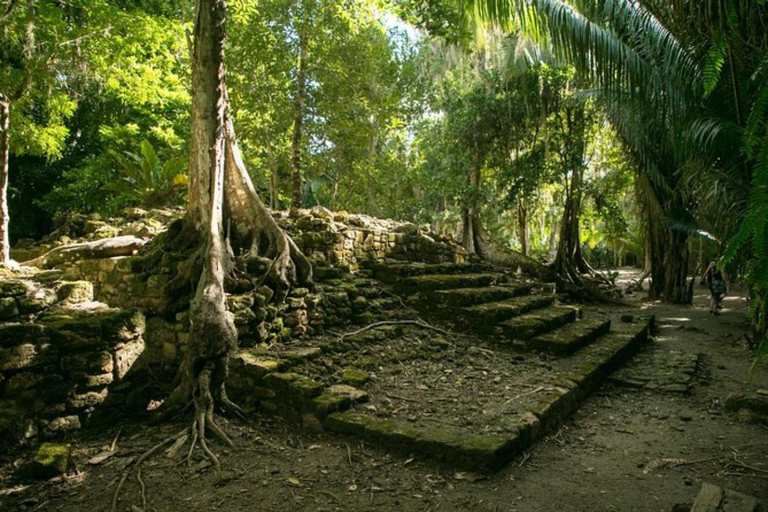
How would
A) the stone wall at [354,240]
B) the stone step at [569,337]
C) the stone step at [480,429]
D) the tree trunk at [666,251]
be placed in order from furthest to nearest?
1. the tree trunk at [666,251]
2. the stone wall at [354,240]
3. the stone step at [569,337]
4. the stone step at [480,429]

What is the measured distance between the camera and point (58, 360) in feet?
12.6

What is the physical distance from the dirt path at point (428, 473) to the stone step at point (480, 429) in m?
0.10

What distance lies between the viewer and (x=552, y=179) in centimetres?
1286

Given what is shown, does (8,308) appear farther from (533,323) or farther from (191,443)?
(533,323)

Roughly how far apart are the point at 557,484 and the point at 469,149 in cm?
1133

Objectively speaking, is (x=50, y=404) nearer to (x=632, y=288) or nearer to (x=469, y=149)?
(x=469, y=149)

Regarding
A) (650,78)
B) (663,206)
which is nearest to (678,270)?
(663,206)

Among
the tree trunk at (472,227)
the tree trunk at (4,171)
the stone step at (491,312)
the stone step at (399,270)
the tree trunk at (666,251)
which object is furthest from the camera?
the tree trunk at (472,227)

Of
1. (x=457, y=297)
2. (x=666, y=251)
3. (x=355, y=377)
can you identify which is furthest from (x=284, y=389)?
(x=666, y=251)

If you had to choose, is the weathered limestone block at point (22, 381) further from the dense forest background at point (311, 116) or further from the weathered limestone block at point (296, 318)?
the dense forest background at point (311, 116)

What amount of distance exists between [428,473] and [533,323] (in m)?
3.62

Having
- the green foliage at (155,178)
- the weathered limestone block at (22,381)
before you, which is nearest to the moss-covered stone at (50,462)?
the weathered limestone block at (22,381)

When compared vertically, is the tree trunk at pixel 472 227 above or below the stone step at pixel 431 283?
above

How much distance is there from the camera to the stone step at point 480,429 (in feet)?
→ 11.0
